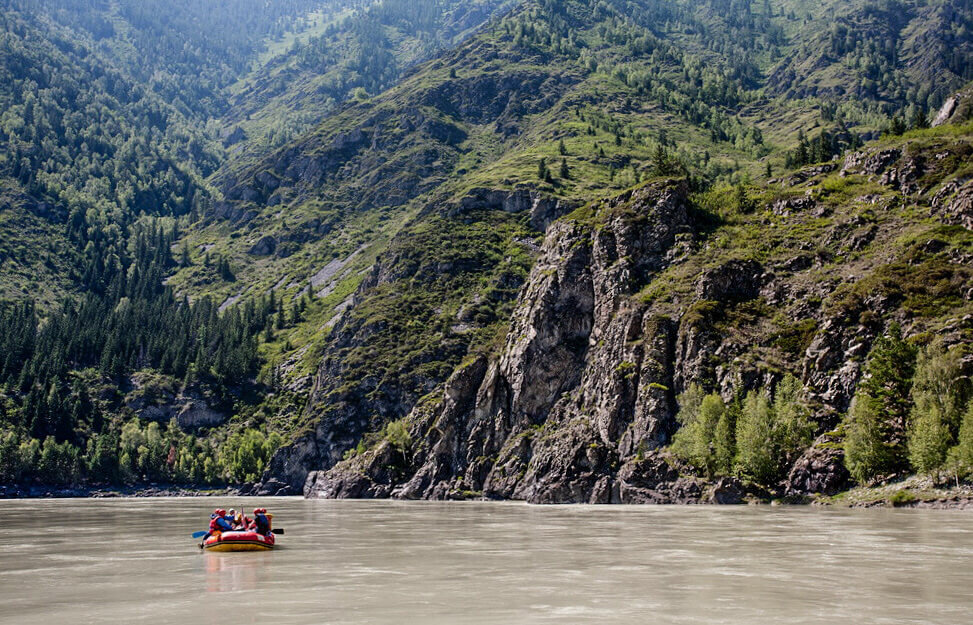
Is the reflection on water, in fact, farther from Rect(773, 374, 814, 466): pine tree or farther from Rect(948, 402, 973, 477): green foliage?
Rect(773, 374, 814, 466): pine tree

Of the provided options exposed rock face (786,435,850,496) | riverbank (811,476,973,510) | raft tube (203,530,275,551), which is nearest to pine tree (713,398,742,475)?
exposed rock face (786,435,850,496)

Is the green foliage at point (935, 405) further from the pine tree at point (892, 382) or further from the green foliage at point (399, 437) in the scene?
the green foliage at point (399, 437)

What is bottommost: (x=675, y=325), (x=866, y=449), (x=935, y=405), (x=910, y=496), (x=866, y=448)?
(x=910, y=496)

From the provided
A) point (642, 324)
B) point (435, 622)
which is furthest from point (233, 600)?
point (642, 324)

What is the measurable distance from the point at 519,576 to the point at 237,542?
23710mm

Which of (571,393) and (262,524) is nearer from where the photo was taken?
(262,524)

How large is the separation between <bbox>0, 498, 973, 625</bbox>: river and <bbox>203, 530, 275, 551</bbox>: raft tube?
1.06m

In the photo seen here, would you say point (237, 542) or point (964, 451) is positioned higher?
A: point (964, 451)

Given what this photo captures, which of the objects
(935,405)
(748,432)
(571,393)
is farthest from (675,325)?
(935,405)

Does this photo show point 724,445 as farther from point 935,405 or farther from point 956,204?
point 956,204

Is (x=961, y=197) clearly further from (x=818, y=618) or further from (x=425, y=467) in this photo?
(x=818, y=618)

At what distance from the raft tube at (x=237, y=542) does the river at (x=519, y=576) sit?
41.7 inches

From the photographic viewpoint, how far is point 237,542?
180 feet

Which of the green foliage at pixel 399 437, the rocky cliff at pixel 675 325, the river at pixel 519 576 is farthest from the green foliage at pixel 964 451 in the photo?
the green foliage at pixel 399 437
